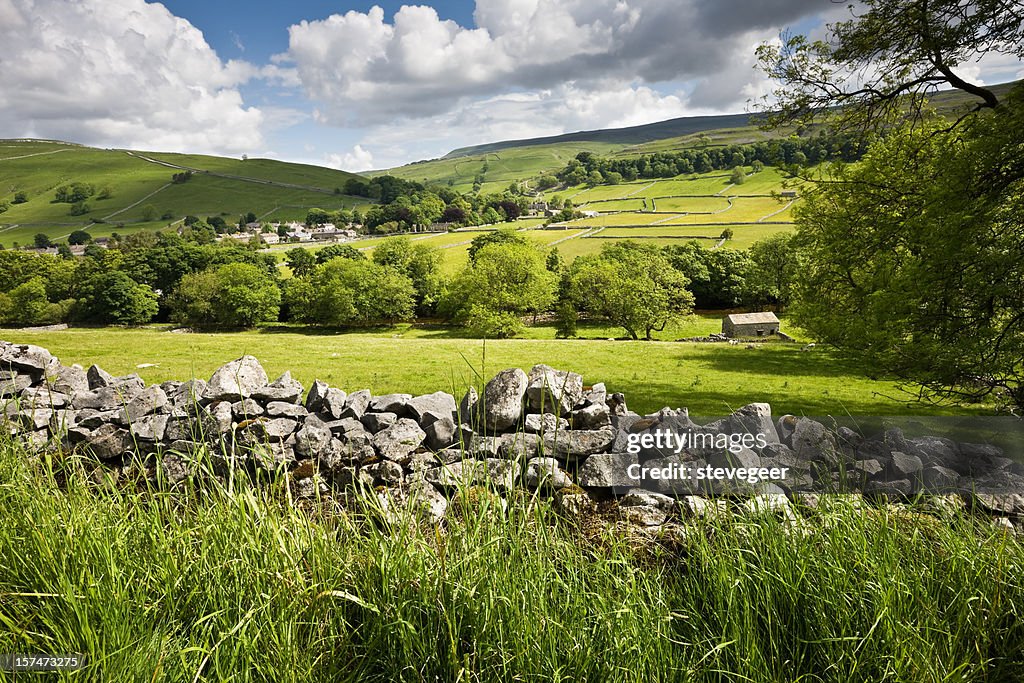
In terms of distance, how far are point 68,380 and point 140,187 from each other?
371ft

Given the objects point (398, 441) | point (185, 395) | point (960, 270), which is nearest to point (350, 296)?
point (185, 395)

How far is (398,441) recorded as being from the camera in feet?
20.2

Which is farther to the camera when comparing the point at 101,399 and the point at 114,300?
the point at 114,300

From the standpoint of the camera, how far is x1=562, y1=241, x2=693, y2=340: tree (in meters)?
40.6

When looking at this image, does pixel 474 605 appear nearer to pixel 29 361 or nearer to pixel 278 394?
pixel 278 394

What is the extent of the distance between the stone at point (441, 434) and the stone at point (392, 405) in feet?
2.23

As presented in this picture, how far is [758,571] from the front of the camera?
255 centimetres

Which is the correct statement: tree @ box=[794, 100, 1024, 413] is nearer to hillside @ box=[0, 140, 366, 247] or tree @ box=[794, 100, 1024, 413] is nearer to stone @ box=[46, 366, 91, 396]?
stone @ box=[46, 366, 91, 396]

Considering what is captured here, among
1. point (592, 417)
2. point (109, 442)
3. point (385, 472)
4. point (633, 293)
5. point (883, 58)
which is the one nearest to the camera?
point (385, 472)

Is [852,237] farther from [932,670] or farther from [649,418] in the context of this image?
[932,670]

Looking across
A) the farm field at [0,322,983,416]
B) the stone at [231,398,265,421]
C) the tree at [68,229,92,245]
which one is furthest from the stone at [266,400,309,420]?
the tree at [68,229,92,245]

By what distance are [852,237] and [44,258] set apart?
61113 millimetres

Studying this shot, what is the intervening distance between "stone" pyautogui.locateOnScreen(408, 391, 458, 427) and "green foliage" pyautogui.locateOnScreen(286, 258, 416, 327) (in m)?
43.0

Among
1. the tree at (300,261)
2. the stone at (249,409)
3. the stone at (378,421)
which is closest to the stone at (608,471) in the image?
the stone at (378,421)
